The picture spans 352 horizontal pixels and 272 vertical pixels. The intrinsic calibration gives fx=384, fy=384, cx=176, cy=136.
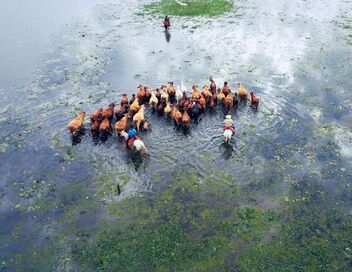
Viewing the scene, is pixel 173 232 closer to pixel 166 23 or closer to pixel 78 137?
pixel 78 137

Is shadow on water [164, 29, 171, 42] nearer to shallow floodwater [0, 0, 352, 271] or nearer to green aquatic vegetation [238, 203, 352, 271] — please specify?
shallow floodwater [0, 0, 352, 271]

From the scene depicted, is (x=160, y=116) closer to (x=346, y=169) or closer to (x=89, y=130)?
(x=89, y=130)

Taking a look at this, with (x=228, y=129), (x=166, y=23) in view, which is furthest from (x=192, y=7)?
(x=228, y=129)

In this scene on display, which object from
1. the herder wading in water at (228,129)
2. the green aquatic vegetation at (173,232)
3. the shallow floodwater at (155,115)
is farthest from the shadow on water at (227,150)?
the green aquatic vegetation at (173,232)

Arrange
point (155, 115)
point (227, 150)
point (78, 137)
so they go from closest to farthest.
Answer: point (227, 150), point (78, 137), point (155, 115)

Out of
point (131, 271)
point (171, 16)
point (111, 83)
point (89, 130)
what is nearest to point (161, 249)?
point (131, 271)

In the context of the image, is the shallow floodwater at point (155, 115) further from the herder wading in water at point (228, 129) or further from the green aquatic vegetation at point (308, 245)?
the green aquatic vegetation at point (308, 245)
